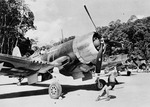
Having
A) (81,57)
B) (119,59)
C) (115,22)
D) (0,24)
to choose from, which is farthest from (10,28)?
(81,57)

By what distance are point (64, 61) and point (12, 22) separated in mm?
40750

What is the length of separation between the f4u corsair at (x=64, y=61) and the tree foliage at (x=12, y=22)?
33.7 metres

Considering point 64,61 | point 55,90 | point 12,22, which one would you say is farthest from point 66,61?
point 12,22

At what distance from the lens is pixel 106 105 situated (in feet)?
24.3

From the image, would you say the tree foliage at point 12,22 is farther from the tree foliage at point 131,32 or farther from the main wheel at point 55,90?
the main wheel at point 55,90

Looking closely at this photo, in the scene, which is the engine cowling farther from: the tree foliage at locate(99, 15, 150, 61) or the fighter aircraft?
the tree foliage at locate(99, 15, 150, 61)

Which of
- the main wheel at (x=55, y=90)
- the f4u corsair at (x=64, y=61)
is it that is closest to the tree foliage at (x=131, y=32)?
the f4u corsair at (x=64, y=61)

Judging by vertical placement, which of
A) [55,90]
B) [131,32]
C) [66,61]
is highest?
[131,32]

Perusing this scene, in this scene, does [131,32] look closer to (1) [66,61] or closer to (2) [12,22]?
(2) [12,22]

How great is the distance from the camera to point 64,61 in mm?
9828

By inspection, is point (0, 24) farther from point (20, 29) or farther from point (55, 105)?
point (55, 105)

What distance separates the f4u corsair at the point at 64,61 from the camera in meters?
9.11

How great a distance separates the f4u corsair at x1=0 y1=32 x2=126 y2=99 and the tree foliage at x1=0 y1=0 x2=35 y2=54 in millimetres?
33688

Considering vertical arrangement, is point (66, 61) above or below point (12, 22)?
below
